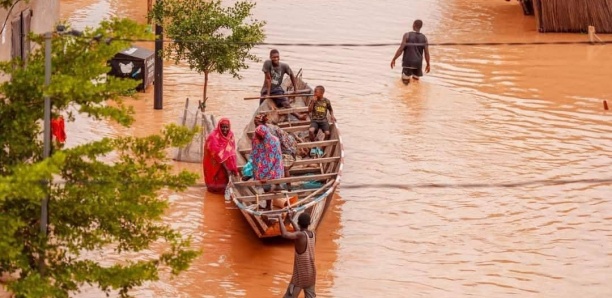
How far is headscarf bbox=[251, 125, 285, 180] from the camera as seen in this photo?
642 inches

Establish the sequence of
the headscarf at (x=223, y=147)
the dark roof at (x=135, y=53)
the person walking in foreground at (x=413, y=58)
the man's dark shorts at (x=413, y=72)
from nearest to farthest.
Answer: the headscarf at (x=223, y=147) < the dark roof at (x=135, y=53) < the person walking in foreground at (x=413, y=58) < the man's dark shorts at (x=413, y=72)

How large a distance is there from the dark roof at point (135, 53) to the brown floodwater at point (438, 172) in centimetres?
74

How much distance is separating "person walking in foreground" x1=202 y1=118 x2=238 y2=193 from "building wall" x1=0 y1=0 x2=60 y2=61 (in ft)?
15.3

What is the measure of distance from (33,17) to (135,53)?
2.39 m

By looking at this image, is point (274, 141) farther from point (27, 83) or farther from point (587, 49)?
point (587, 49)

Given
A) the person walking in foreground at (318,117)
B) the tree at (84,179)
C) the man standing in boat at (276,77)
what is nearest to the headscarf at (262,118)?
the person walking in foreground at (318,117)

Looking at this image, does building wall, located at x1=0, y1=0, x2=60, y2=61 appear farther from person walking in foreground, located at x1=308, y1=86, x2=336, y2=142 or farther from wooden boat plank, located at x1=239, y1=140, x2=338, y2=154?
person walking in foreground, located at x1=308, y1=86, x2=336, y2=142

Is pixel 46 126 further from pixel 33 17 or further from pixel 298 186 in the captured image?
pixel 33 17

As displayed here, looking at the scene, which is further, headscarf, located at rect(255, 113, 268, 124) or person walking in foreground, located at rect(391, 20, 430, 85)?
person walking in foreground, located at rect(391, 20, 430, 85)

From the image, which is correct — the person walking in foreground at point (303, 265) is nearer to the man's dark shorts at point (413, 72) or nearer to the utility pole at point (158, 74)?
the utility pole at point (158, 74)

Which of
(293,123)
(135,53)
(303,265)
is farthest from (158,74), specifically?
(303,265)

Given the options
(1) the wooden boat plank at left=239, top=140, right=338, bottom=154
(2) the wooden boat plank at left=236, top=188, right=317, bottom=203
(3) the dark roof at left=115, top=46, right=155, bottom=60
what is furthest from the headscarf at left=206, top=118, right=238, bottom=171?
(3) the dark roof at left=115, top=46, right=155, bottom=60

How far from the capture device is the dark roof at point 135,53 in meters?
22.9

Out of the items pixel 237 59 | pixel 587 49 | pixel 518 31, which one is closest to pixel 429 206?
pixel 237 59
